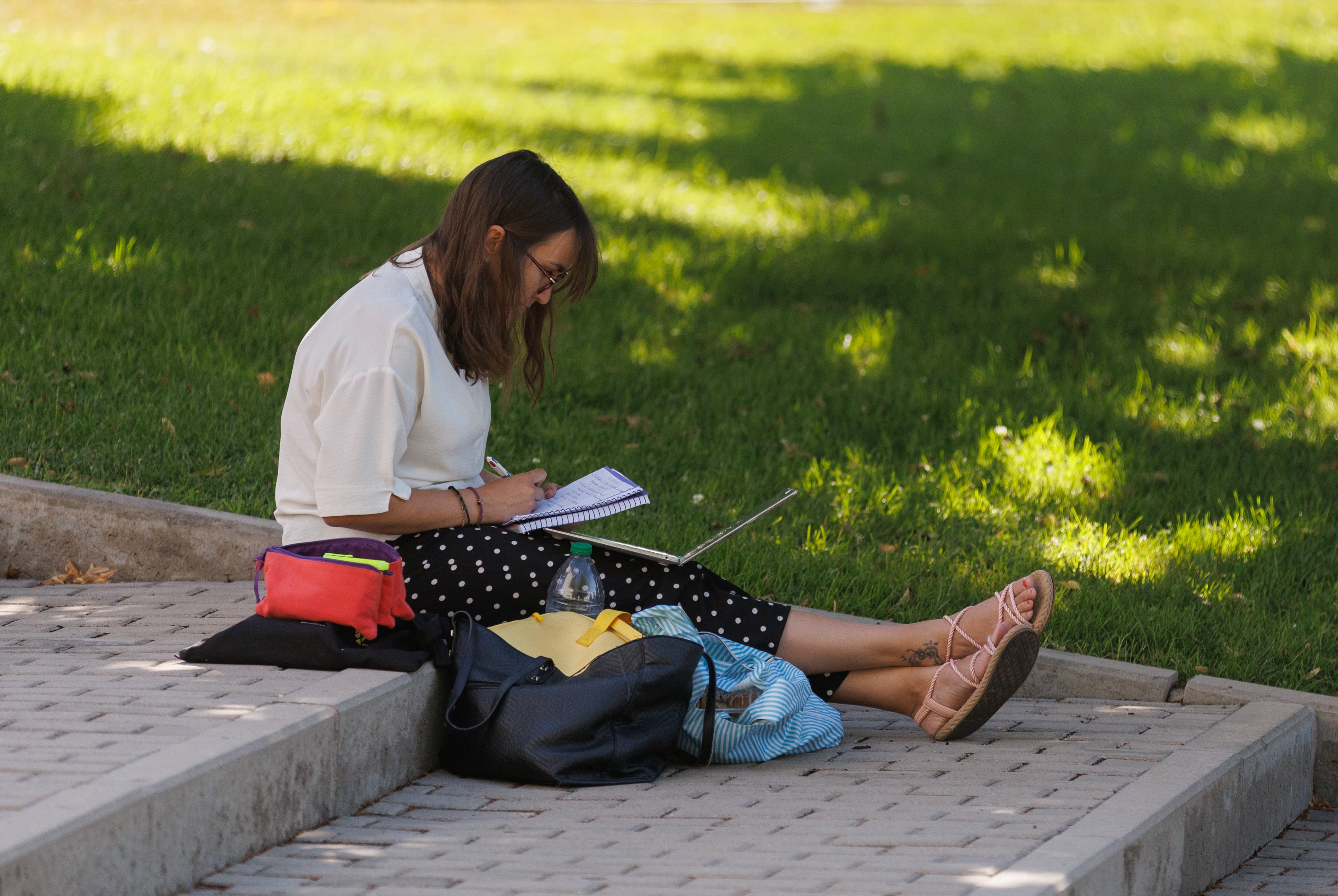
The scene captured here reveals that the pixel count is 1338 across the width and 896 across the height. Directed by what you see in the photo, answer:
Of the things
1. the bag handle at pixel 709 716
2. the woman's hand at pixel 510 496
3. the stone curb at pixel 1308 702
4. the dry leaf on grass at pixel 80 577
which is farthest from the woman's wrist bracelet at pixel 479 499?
the stone curb at pixel 1308 702

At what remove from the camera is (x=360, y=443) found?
414 cm

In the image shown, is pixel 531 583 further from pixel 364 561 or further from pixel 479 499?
pixel 364 561

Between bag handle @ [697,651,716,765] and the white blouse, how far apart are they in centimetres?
102

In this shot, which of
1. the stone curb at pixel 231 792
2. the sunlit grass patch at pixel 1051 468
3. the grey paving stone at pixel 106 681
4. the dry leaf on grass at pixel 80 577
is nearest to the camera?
the stone curb at pixel 231 792

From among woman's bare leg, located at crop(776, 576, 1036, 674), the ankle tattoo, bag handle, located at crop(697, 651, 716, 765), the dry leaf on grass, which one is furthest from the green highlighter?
the dry leaf on grass

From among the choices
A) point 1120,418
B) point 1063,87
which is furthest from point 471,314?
point 1063,87

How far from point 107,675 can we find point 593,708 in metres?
1.34

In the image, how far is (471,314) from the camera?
4.35 m

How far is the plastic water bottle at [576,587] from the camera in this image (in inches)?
170

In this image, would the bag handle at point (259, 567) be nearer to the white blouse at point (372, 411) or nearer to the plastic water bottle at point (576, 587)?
the white blouse at point (372, 411)

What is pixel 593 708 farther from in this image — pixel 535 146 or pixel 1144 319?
pixel 535 146

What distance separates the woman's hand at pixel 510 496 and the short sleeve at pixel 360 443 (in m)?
0.38

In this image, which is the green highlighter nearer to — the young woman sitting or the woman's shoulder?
the young woman sitting

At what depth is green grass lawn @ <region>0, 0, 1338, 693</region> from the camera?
610 cm
